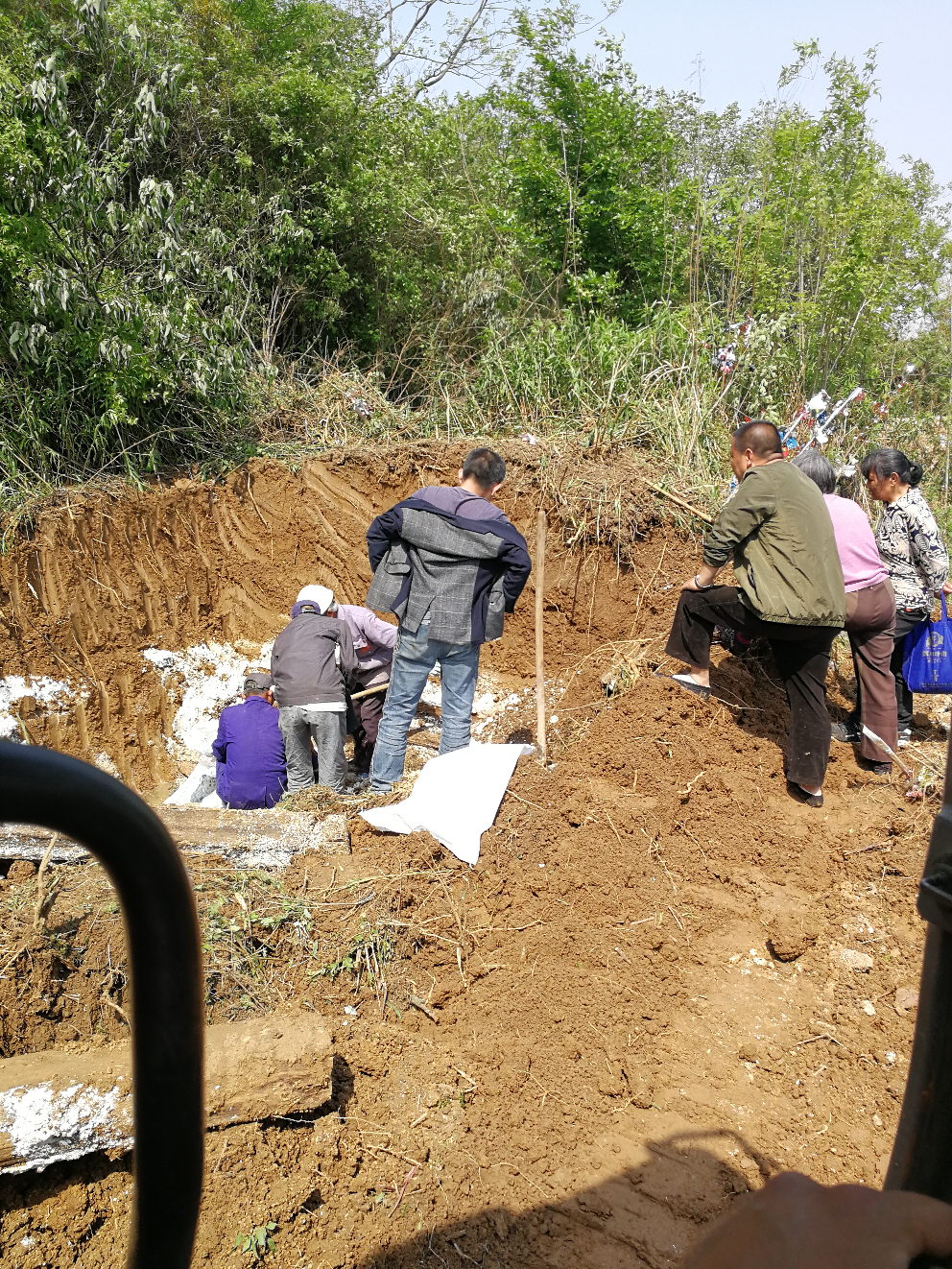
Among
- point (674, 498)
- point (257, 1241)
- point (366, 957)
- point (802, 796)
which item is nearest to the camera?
point (257, 1241)

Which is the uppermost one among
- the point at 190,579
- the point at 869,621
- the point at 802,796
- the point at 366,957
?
the point at 869,621

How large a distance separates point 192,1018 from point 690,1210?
94.6 inches

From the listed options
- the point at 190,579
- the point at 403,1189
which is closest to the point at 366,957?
the point at 403,1189

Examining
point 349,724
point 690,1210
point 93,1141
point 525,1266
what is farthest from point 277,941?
point 349,724

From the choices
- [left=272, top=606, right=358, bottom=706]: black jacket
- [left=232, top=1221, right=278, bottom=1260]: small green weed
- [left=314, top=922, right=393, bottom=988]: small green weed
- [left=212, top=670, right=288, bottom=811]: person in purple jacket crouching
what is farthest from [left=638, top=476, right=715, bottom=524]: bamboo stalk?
[left=232, top=1221, right=278, bottom=1260]: small green weed

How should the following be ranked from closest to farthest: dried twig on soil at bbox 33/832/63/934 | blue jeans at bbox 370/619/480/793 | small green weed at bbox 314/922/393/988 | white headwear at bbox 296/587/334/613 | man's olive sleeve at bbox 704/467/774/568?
dried twig on soil at bbox 33/832/63/934
small green weed at bbox 314/922/393/988
man's olive sleeve at bbox 704/467/774/568
blue jeans at bbox 370/619/480/793
white headwear at bbox 296/587/334/613

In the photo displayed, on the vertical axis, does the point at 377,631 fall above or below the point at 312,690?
above

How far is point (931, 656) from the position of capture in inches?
198

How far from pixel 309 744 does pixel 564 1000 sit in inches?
105

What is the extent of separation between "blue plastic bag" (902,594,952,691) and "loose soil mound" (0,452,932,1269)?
0.70 meters

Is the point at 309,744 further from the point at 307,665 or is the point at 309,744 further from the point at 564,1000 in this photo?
the point at 564,1000

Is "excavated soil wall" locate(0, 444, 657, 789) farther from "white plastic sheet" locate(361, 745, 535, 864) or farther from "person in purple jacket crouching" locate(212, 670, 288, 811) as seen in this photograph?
"white plastic sheet" locate(361, 745, 535, 864)

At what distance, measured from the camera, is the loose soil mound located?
95.2 inches

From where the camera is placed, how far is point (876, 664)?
4812 mm
